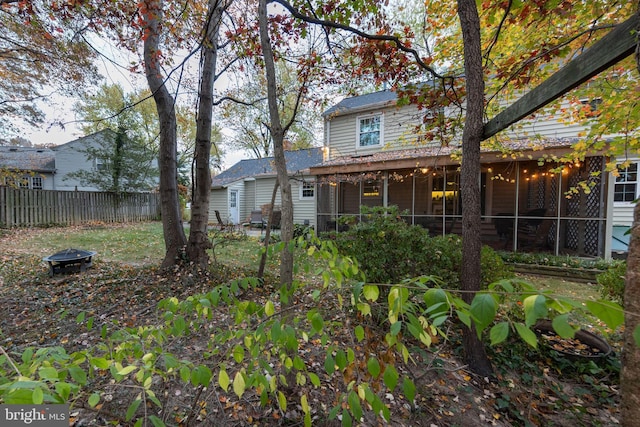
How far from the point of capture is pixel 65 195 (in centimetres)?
1214

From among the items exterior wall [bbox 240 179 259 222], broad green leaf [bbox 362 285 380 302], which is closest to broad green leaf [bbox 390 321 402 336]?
broad green leaf [bbox 362 285 380 302]

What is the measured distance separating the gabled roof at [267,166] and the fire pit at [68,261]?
30.3 feet

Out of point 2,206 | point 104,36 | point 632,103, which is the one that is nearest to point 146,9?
point 104,36

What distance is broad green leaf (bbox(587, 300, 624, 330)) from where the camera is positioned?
0.62 m

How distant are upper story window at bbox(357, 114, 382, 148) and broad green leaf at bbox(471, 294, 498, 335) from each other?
11099 millimetres

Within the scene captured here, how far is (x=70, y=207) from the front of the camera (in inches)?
483

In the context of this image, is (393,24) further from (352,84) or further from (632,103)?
(632,103)

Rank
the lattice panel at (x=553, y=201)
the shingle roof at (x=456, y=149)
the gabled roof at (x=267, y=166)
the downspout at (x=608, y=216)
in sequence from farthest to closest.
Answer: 1. the gabled roof at (x=267, y=166)
2. the lattice panel at (x=553, y=201)
3. the downspout at (x=608, y=216)
4. the shingle roof at (x=456, y=149)

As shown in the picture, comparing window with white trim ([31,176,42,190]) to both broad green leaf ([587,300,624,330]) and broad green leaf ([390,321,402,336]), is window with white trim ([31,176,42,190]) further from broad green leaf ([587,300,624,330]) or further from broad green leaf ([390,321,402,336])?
broad green leaf ([587,300,624,330])

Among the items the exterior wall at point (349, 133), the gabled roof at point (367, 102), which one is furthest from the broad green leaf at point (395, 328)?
the exterior wall at point (349, 133)

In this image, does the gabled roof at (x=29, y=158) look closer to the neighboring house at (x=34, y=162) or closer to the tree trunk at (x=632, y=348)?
the neighboring house at (x=34, y=162)

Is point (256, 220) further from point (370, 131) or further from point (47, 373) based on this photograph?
point (47, 373)

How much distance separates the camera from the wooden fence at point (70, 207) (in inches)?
409

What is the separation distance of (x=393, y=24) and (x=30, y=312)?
6.69 meters
